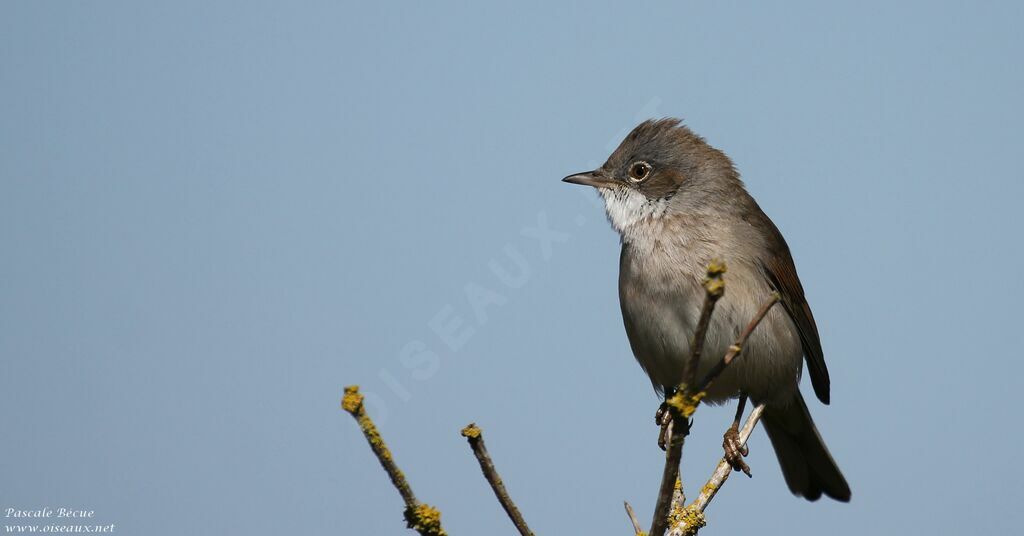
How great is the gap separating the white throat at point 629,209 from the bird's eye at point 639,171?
0.12m

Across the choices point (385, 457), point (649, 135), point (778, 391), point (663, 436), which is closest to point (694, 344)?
point (385, 457)

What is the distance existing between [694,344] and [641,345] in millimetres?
3298

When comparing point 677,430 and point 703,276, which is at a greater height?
point 703,276

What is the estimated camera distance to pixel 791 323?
6625 millimetres

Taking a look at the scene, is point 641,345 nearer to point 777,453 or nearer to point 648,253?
point 648,253

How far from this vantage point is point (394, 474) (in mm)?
2781

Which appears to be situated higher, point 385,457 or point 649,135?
A: point 649,135

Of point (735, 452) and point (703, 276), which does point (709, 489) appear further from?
point (703, 276)

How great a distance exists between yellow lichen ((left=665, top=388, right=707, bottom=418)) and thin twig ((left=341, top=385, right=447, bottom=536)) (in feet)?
2.84

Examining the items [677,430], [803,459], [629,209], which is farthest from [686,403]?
[803,459]

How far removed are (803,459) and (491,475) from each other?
4929 mm

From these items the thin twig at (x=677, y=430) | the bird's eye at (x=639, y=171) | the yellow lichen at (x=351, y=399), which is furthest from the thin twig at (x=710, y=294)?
the bird's eye at (x=639, y=171)

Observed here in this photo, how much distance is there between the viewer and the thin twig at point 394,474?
8.58 feet

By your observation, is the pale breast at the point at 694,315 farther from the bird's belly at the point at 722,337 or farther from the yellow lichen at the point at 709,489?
the yellow lichen at the point at 709,489
